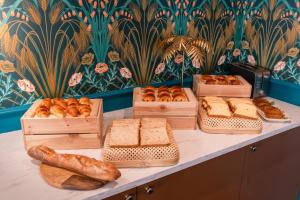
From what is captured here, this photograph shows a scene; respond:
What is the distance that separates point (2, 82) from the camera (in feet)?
4.35

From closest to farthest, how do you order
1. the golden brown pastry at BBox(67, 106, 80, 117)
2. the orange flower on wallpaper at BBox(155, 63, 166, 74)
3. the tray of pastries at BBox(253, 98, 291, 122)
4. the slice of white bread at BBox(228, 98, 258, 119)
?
the golden brown pastry at BBox(67, 106, 80, 117) → the slice of white bread at BBox(228, 98, 258, 119) → the tray of pastries at BBox(253, 98, 291, 122) → the orange flower on wallpaper at BBox(155, 63, 166, 74)

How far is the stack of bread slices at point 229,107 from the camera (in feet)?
4.75

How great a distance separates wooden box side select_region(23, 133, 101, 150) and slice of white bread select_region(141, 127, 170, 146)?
206mm

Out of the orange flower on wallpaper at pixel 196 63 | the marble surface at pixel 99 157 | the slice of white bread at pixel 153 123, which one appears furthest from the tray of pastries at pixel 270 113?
the slice of white bread at pixel 153 123

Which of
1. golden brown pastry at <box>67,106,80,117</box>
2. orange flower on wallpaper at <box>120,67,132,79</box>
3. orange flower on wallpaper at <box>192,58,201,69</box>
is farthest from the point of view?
orange flower on wallpaper at <box>192,58,201,69</box>

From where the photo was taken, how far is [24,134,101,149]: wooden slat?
1.21 m

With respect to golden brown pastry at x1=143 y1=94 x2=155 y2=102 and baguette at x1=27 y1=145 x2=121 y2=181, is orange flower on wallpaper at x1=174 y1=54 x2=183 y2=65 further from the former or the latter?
baguette at x1=27 y1=145 x2=121 y2=181

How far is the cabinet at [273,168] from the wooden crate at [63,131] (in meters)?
0.75

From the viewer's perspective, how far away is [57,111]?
4.03 ft

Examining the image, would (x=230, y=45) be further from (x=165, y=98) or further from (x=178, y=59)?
(x=165, y=98)

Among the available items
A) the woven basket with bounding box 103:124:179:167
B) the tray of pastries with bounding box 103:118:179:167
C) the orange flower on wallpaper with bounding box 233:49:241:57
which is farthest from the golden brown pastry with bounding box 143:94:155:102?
the orange flower on wallpaper with bounding box 233:49:241:57

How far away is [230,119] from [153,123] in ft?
1.33

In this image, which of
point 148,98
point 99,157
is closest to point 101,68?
point 148,98

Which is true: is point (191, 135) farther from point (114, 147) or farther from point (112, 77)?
point (112, 77)
